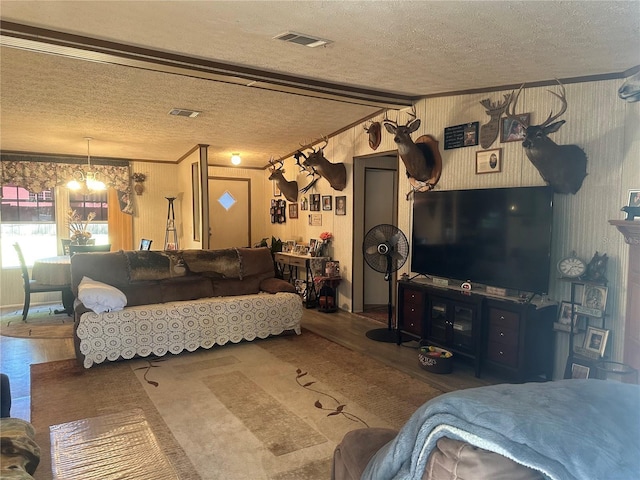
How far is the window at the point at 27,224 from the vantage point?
657cm

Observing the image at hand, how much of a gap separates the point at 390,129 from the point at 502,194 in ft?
4.61

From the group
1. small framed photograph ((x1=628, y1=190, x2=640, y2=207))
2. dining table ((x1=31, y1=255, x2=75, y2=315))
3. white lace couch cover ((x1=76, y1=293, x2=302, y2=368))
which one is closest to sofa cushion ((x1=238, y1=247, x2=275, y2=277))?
white lace couch cover ((x1=76, y1=293, x2=302, y2=368))

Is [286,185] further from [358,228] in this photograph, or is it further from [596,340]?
[596,340]

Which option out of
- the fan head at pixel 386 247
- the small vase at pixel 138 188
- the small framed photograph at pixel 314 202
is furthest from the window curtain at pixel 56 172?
the fan head at pixel 386 247

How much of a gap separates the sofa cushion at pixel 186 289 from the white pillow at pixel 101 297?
53 centimetres

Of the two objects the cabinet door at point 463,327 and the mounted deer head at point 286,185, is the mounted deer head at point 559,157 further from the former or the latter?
the mounted deer head at point 286,185

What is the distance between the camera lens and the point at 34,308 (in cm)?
629

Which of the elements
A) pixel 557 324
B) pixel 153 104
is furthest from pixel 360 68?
pixel 557 324

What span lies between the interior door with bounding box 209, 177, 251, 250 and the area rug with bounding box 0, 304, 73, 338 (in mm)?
3033

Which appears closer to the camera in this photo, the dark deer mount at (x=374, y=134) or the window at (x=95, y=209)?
the dark deer mount at (x=374, y=134)

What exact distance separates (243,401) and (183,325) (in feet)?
4.44

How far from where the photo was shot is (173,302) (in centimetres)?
446

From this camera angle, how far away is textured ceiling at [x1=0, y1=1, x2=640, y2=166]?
98.1 inches

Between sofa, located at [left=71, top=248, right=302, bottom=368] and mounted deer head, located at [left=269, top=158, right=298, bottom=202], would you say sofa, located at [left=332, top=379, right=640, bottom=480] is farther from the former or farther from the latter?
mounted deer head, located at [left=269, top=158, right=298, bottom=202]
